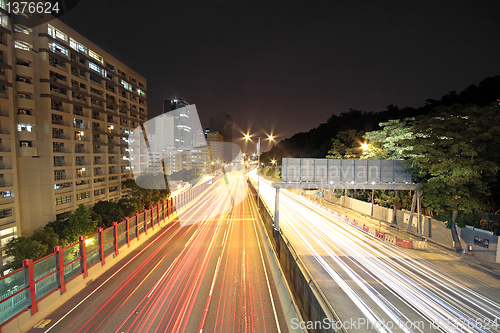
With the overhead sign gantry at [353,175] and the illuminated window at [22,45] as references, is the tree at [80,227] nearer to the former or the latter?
the overhead sign gantry at [353,175]

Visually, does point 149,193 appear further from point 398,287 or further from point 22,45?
point 398,287

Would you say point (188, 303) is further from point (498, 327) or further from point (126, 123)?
point (126, 123)

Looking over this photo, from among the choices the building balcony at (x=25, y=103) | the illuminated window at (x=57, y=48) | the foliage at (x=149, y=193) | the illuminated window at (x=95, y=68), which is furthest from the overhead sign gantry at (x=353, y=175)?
the illuminated window at (x=95, y=68)

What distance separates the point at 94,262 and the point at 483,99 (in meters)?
55.7

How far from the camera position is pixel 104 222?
2828 centimetres

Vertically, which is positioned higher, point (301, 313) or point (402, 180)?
point (402, 180)

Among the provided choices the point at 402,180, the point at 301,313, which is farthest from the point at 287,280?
the point at 402,180

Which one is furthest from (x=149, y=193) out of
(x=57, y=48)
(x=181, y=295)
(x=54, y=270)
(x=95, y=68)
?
(x=181, y=295)

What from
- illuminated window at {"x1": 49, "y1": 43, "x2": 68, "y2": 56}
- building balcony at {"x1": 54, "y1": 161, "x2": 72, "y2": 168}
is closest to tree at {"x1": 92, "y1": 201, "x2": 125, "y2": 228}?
building balcony at {"x1": 54, "y1": 161, "x2": 72, "y2": 168}

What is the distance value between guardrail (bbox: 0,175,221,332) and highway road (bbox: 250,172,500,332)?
10278mm

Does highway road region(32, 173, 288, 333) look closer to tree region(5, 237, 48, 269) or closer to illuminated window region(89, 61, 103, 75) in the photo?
tree region(5, 237, 48, 269)

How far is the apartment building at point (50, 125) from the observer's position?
29234 millimetres

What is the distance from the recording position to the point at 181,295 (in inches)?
380

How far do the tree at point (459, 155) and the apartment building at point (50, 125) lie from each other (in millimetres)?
42824
